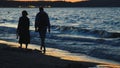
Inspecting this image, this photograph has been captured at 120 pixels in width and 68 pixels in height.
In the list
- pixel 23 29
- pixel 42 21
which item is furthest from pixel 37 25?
pixel 23 29

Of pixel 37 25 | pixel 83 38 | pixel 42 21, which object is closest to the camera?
pixel 42 21

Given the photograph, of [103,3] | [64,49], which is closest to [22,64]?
[64,49]

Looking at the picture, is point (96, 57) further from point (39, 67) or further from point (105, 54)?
point (39, 67)

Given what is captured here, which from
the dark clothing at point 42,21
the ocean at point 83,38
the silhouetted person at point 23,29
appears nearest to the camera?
the dark clothing at point 42,21

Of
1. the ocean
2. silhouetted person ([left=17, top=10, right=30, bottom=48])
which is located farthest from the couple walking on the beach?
the ocean

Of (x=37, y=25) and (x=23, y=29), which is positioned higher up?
(x=37, y=25)

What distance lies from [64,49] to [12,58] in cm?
631

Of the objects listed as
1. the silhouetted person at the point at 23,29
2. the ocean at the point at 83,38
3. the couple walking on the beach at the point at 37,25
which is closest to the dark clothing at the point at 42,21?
the couple walking on the beach at the point at 37,25

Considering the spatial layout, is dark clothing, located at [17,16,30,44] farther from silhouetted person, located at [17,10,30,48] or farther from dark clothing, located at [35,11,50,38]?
dark clothing, located at [35,11,50,38]

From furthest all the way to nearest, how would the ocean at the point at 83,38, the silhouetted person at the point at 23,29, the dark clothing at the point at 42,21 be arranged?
the ocean at the point at 83,38 → the silhouetted person at the point at 23,29 → the dark clothing at the point at 42,21

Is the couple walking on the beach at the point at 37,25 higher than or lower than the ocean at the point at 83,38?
higher

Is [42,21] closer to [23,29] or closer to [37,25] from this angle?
[37,25]

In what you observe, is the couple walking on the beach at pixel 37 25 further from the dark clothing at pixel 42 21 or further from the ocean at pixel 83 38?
the ocean at pixel 83 38

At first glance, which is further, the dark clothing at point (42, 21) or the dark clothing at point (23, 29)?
the dark clothing at point (23, 29)
